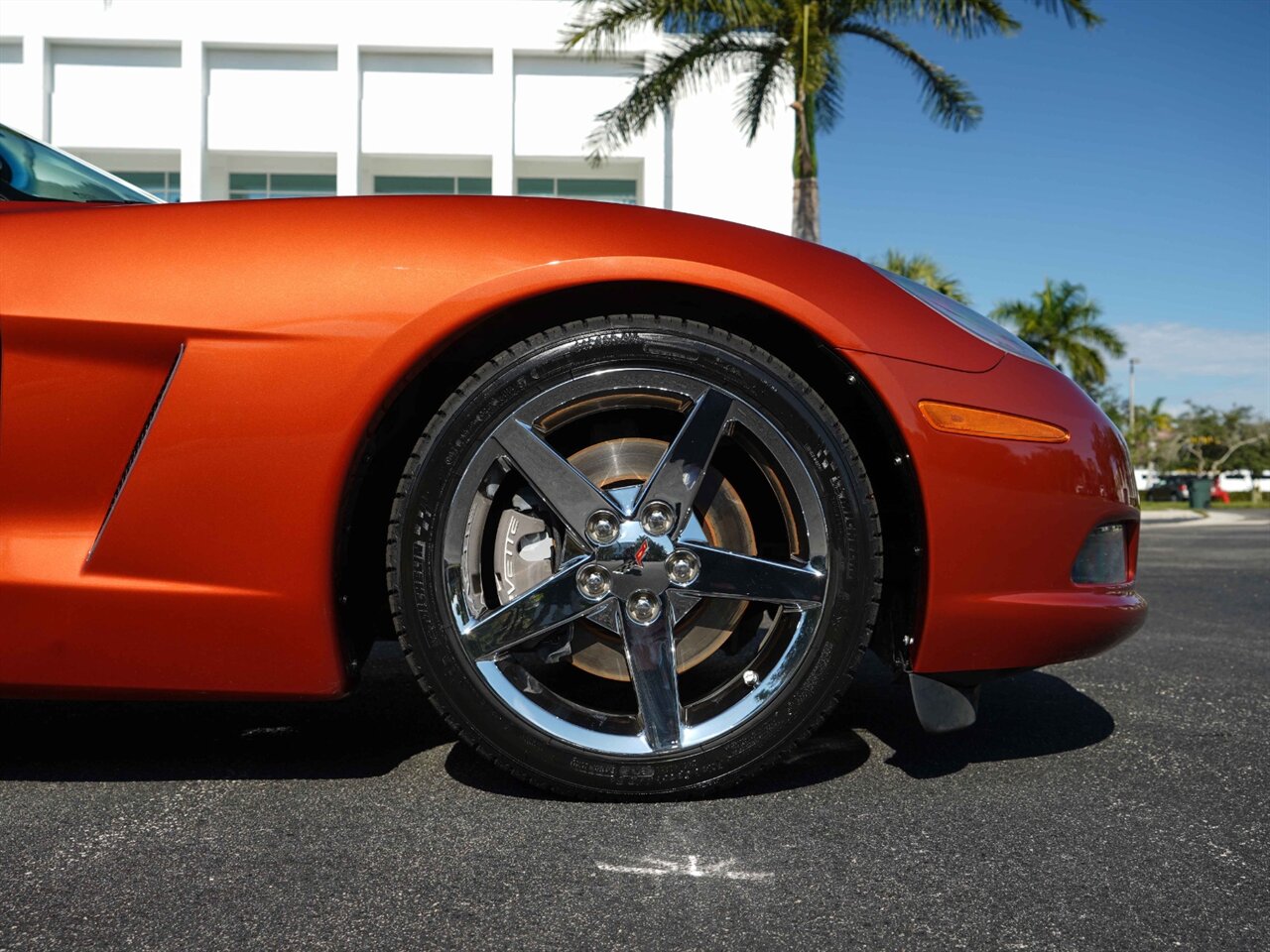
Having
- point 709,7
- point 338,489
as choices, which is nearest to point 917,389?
point 338,489

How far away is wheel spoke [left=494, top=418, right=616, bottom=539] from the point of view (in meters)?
1.60

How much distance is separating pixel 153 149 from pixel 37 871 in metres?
22.9

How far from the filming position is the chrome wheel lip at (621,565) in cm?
160

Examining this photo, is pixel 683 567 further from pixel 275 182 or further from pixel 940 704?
pixel 275 182

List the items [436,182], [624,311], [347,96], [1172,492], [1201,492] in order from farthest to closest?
[1172,492] < [1201,492] < [436,182] < [347,96] < [624,311]

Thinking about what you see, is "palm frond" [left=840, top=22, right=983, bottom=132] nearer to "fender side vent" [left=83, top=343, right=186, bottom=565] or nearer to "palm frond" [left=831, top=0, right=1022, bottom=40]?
"palm frond" [left=831, top=0, right=1022, bottom=40]

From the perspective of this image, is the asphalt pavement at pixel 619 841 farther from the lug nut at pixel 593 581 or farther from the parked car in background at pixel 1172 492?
→ the parked car in background at pixel 1172 492

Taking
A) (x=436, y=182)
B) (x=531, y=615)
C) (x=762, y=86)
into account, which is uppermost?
(x=436, y=182)

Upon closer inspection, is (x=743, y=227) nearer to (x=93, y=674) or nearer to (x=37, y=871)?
(x=93, y=674)

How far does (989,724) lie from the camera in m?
2.21

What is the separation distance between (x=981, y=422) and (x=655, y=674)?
2.24 feet

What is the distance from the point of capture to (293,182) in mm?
21828

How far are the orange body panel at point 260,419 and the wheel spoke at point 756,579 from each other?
0.69ft

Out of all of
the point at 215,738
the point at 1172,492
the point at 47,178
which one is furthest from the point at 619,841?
the point at 1172,492
